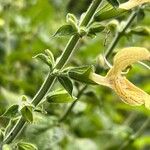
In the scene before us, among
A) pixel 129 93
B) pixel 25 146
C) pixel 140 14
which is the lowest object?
pixel 25 146

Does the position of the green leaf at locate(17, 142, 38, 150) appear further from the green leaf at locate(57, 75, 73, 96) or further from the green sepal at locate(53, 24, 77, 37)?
the green sepal at locate(53, 24, 77, 37)

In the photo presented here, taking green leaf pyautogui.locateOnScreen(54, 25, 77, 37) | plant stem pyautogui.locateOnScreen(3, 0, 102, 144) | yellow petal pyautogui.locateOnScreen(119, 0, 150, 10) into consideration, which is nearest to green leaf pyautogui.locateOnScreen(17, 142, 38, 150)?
plant stem pyautogui.locateOnScreen(3, 0, 102, 144)

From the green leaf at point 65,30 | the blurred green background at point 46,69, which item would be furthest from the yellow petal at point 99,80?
the blurred green background at point 46,69

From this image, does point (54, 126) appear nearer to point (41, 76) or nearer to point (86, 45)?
point (41, 76)

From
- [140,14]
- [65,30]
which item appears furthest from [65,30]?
[140,14]

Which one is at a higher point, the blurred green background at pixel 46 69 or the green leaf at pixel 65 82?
the green leaf at pixel 65 82

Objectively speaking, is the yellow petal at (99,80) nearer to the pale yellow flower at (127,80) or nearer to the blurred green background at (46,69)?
the pale yellow flower at (127,80)

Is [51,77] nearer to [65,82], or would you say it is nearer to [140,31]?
[65,82]
